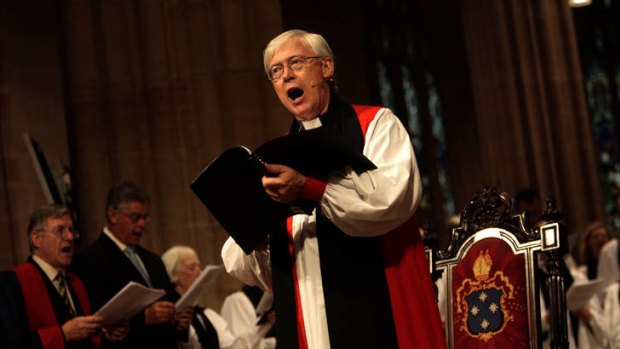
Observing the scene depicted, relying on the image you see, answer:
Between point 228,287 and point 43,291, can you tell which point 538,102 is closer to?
point 228,287

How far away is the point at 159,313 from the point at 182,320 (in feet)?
1.05

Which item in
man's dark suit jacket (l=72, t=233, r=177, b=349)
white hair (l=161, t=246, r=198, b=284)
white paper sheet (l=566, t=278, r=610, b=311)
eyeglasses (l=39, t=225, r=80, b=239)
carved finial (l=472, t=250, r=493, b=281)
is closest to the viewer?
carved finial (l=472, t=250, r=493, b=281)

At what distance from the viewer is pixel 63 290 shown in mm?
6477

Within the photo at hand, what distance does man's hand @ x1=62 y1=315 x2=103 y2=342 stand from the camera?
6.07m

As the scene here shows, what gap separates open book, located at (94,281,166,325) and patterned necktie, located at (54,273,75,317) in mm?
298

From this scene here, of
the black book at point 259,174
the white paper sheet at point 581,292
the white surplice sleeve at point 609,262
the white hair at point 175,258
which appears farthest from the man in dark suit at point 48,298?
the white surplice sleeve at point 609,262

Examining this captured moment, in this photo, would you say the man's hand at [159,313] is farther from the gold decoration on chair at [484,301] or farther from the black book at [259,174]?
the black book at [259,174]

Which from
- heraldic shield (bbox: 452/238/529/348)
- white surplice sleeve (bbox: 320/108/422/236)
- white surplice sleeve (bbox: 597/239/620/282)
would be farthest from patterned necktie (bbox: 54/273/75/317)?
white surplice sleeve (bbox: 597/239/620/282)

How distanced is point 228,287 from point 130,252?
2.38 meters

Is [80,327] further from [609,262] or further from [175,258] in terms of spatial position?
[609,262]

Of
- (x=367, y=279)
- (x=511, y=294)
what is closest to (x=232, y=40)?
(x=511, y=294)

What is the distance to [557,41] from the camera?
14617mm

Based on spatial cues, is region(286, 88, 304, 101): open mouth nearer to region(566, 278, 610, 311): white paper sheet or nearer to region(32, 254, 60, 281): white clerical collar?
region(32, 254, 60, 281): white clerical collar

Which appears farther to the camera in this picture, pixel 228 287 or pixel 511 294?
pixel 228 287
